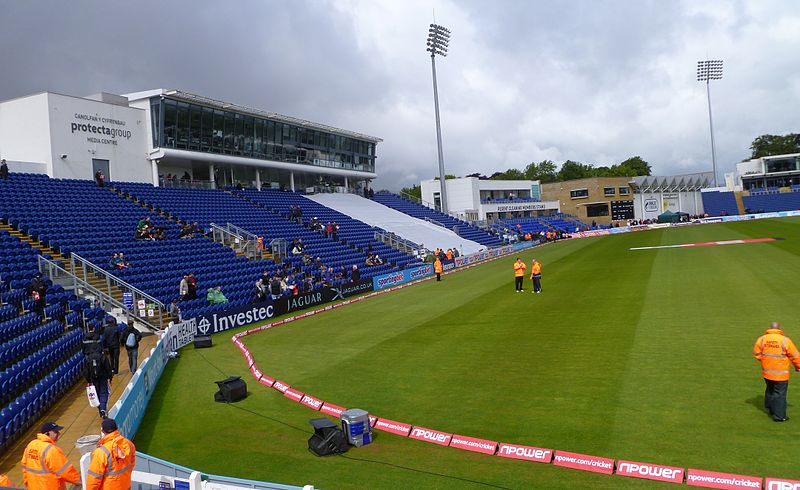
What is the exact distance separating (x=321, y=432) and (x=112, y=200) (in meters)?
28.2

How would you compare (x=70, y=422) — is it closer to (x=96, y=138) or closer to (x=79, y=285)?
(x=79, y=285)

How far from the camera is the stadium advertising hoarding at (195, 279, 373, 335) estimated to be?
71.7ft

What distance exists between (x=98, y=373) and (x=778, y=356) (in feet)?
42.2

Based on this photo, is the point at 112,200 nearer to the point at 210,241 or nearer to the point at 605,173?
the point at 210,241

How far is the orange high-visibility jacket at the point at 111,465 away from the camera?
20.9 ft

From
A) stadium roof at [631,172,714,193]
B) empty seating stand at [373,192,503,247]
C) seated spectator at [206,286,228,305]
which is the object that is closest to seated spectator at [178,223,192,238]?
seated spectator at [206,286,228,305]

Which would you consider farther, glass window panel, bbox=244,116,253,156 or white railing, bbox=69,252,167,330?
glass window panel, bbox=244,116,253,156

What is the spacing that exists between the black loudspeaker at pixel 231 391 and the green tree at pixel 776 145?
14989cm

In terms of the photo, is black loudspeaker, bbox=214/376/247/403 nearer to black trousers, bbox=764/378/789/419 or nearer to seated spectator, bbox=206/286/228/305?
black trousers, bbox=764/378/789/419

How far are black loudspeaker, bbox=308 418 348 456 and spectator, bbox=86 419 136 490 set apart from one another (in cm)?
299

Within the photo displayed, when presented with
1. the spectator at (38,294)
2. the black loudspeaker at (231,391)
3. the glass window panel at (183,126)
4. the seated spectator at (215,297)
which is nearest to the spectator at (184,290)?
the seated spectator at (215,297)

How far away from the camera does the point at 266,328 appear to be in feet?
73.3

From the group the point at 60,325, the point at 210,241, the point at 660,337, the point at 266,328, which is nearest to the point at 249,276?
the point at 210,241

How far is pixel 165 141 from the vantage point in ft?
126
